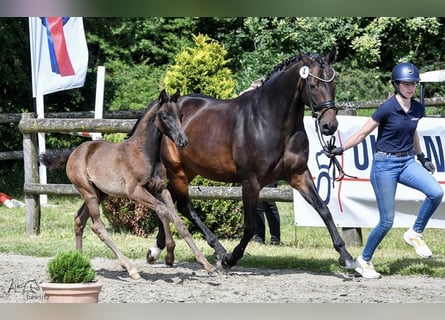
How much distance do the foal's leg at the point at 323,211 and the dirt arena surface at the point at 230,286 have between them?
0.21 m

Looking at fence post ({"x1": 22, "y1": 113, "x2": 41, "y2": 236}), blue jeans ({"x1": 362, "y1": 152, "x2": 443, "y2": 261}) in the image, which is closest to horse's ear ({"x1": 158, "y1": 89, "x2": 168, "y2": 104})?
blue jeans ({"x1": 362, "y1": 152, "x2": 443, "y2": 261})

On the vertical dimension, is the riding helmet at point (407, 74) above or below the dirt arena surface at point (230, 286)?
above

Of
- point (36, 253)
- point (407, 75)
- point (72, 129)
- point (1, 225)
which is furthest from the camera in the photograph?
point (1, 225)

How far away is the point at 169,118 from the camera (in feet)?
28.6

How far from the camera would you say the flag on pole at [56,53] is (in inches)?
617

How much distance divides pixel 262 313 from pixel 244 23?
15.5m

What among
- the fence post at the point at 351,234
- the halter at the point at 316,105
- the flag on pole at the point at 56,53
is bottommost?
the fence post at the point at 351,234

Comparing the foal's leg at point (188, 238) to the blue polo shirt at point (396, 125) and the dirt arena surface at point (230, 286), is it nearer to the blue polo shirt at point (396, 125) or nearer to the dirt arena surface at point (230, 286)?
the dirt arena surface at point (230, 286)

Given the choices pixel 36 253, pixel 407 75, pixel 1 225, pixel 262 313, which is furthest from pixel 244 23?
pixel 262 313

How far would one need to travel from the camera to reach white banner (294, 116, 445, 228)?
10.9m

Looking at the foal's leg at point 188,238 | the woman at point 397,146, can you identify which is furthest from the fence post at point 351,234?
the foal's leg at point 188,238

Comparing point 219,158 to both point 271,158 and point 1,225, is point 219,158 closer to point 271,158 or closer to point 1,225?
point 271,158

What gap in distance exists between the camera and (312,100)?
873 centimetres

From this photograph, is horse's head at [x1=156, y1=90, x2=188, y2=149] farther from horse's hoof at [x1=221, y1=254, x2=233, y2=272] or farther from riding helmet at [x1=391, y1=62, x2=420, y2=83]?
riding helmet at [x1=391, y1=62, x2=420, y2=83]
